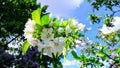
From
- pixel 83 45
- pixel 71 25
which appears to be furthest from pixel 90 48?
pixel 71 25

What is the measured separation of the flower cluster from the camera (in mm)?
2078

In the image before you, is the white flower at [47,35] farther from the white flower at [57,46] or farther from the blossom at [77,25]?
the blossom at [77,25]

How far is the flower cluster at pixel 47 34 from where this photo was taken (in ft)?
6.82

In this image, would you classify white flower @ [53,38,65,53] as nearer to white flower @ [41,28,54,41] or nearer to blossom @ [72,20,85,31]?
white flower @ [41,28,54,41]

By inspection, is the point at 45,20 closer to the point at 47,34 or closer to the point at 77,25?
the point at 47,34

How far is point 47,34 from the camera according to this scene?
81.8 inches

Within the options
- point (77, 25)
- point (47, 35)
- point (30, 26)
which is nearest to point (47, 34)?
point (47, 35)

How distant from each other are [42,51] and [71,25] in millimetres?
335

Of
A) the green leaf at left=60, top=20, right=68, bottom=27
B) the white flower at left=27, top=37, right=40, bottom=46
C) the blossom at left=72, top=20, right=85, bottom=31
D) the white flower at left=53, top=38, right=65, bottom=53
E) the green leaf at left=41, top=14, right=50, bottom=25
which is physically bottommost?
the white flower at left=53, top=38, right=65, bottom=53

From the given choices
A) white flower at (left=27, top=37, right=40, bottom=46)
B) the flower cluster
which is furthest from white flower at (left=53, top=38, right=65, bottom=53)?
white flower at (left=27, top=37, right=40, bottom=46)

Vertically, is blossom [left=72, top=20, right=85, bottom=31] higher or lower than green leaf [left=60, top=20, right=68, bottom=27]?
higher

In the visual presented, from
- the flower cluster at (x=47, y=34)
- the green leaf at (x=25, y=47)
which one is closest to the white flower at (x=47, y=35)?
the flower cluster at (x=47, y=34)

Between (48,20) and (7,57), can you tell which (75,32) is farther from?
(7,57)

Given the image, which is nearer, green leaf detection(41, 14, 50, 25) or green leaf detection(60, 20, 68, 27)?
green leaf detection(41, 14, 50, 25)
